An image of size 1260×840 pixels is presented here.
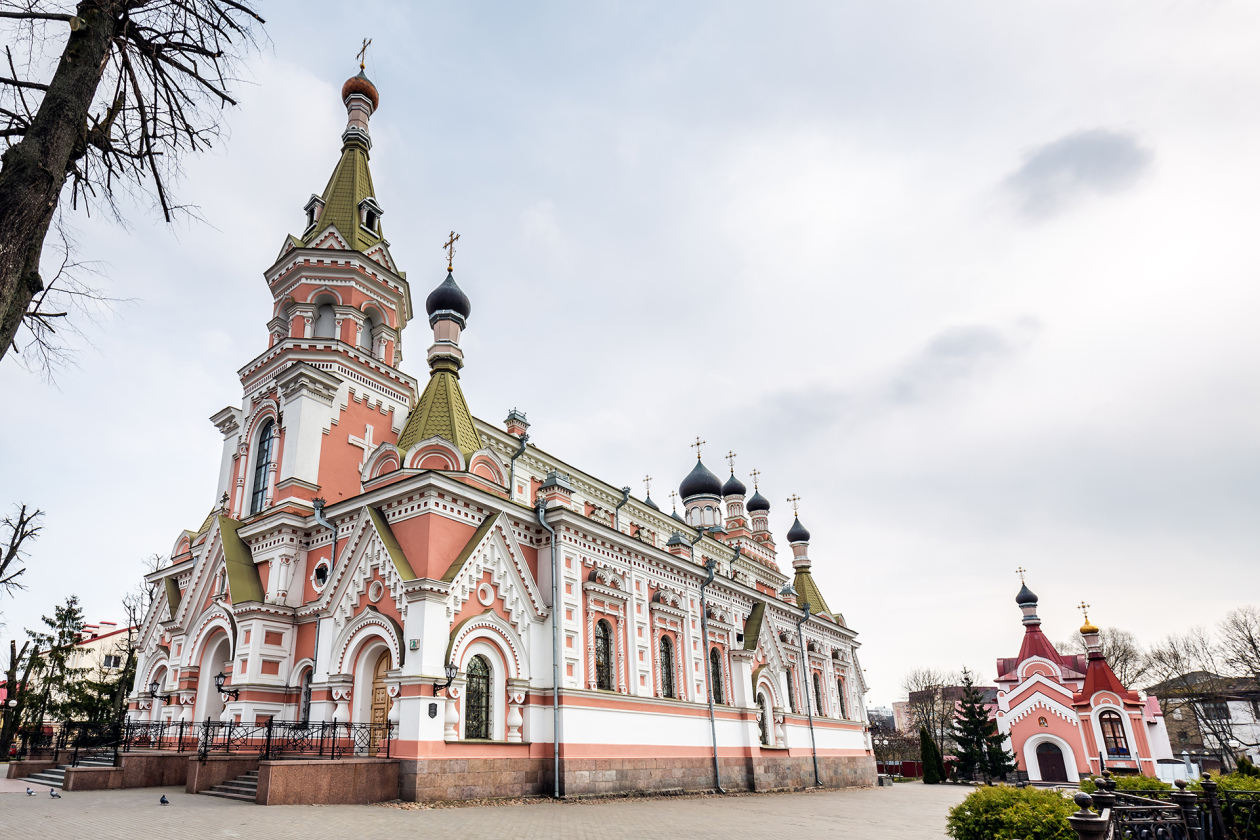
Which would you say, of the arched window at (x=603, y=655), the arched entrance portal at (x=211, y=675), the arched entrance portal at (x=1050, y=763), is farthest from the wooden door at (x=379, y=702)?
the arched entrance portal at (x=1050, y=763)

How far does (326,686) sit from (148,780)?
3.43 metres

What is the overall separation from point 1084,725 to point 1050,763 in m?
2.57

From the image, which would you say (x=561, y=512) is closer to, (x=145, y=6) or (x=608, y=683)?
(x=608, y=683)

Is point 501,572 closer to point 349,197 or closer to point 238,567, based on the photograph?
point 238,567

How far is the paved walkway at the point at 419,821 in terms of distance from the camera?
908 cm

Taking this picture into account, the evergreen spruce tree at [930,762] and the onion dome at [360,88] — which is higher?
the onion dome at [360,88]

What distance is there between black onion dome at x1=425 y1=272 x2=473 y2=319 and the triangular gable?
22.3 ft

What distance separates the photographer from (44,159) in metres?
5.34

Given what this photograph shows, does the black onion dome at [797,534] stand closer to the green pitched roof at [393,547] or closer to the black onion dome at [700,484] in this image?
the black onion dome at [700,484]

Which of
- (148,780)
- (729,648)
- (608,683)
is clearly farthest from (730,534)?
(148,780)

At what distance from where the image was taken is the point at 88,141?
5.82 m

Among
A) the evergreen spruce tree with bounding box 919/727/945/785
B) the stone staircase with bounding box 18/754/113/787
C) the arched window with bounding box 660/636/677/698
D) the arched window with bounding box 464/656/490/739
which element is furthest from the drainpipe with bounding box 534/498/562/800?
the evergreen spruce tree with bounding box 919/727/945/785

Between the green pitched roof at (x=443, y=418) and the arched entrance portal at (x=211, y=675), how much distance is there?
6.25 metres

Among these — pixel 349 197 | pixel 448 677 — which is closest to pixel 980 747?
pixel 448 677
